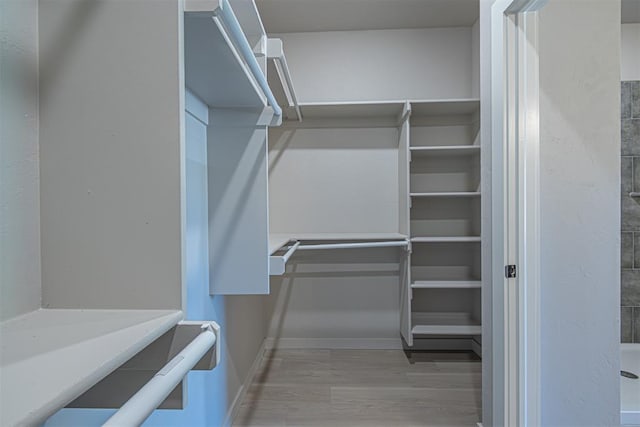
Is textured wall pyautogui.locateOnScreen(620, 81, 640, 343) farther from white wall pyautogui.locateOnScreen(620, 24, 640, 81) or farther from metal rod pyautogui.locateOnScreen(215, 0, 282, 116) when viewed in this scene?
metal rod pyautogui.locateOnScreen(215, 0, 282, 116)

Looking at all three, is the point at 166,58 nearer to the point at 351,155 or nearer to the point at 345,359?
the point at 351,155

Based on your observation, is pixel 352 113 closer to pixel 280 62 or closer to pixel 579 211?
pixel 280 62

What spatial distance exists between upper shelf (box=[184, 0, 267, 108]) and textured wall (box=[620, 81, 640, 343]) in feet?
8.49

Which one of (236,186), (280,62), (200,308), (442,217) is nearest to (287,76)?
(280,62)

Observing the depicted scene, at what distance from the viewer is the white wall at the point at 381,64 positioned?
8.36 ft

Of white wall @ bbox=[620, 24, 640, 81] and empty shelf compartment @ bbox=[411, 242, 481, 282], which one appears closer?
white wall @ bbox=[620, 24, 640, 81]

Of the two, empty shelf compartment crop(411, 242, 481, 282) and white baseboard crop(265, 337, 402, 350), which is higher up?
empty shelf compartment crop(411, 242, 481, 282)

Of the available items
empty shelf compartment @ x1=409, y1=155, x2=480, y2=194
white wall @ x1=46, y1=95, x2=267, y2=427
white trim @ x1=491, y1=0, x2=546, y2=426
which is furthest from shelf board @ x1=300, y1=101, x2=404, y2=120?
white wall @ x1=46, y1=95, x2=267, y2=427

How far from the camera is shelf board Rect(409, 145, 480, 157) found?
7.45ft

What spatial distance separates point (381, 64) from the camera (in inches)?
102

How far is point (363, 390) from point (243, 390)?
707 millimetres

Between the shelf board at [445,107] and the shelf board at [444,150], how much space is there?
26 centimetres

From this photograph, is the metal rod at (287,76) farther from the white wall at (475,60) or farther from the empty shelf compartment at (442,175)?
the white wall at (475,60)

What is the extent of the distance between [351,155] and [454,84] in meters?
0.95
